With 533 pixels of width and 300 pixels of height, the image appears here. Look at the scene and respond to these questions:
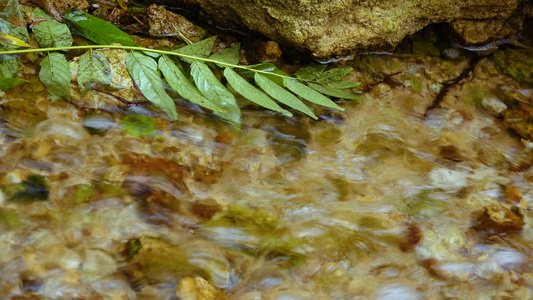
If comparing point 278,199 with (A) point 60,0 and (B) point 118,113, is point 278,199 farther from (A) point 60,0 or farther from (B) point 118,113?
(A) point 60,0

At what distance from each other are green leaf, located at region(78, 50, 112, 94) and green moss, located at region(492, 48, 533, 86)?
2.75 meters

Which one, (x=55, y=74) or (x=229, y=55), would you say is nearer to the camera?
(x=55, y=74)

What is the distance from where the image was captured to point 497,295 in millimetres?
2254

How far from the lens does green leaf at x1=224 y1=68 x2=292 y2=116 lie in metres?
2.68

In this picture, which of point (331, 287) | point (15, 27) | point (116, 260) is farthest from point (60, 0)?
point (331, 287)

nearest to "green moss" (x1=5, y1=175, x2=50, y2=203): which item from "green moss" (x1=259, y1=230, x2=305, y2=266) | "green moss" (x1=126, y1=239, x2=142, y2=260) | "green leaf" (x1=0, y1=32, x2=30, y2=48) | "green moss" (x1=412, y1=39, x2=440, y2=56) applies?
"green moss" (x1=126, y1=239, x2=142, y2=260)

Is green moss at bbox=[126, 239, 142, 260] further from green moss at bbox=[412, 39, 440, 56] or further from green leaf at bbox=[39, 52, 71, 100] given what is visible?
green moss at bbox=[412, 39, 440, 56]

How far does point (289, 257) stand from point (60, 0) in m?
2.13

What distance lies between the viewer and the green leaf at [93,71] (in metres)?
2.67

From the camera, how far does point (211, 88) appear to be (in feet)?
8.85

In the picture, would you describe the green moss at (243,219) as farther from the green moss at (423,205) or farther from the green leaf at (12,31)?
the green leaf at (12,31)

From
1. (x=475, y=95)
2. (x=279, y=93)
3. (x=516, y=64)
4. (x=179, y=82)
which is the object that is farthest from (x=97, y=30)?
(x=516, y=64)

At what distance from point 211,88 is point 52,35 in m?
0.97

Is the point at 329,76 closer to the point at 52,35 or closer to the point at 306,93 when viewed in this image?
the point at 306,93
